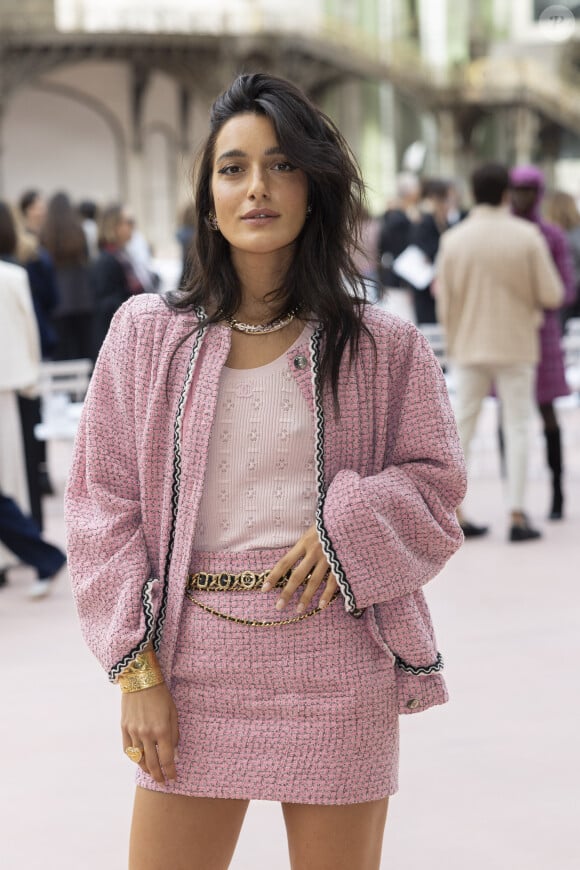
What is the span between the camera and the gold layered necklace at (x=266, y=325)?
5.94 feet

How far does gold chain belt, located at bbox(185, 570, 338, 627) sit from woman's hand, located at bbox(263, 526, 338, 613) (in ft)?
0.06

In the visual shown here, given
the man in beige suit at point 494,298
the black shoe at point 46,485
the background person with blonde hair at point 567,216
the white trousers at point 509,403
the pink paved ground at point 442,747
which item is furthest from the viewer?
the background person with blonde hair at point 567,216

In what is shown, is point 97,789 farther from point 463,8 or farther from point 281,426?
point 463,8

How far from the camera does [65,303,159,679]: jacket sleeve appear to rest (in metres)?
1.71

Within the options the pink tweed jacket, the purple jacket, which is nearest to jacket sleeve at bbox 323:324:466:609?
the pink tweed jacket

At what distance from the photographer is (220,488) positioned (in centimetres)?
176

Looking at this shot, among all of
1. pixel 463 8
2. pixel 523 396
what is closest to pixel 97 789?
pixel 523 396

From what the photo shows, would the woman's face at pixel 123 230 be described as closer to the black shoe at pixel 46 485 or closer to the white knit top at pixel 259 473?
the black shoe at pixel 46 485

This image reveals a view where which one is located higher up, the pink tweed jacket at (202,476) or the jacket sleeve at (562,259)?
the pink tweed jacket at (202,476)

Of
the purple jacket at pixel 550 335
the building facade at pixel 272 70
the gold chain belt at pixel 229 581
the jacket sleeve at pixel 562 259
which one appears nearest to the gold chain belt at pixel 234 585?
the gold chain belt at pixel 229 581

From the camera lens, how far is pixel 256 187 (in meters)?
1.73

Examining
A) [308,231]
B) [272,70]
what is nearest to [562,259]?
[308,231]

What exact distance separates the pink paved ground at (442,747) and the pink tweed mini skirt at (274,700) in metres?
1.26

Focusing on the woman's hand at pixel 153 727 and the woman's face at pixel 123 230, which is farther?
the woman's face at pixel 123 230
